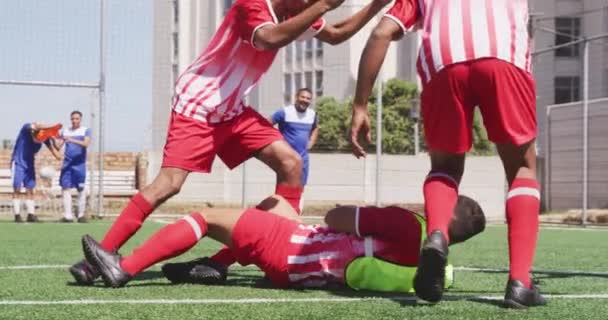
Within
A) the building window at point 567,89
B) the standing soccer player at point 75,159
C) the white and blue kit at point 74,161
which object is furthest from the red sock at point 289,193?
the building window at point 567,89

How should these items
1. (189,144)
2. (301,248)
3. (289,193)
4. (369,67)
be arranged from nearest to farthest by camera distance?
(369,67), (301,248), (189,144), (289,193)

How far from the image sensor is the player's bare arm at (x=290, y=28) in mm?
4715

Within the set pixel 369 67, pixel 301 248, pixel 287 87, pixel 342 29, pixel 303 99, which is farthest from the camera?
pixel 287 87

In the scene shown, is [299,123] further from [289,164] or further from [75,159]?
[289,164]

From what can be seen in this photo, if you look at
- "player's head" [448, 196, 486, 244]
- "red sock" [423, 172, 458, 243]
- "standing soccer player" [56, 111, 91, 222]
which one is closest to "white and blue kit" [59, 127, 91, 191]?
"standing soccer player" [56, 111, 91, 222]

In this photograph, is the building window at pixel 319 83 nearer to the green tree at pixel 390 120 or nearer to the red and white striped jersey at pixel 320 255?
the green tree at pixel 390 120

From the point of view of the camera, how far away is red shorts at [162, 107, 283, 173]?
5270 millimetres

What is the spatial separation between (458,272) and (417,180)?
2281 centimetres

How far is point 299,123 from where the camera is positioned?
13062mm

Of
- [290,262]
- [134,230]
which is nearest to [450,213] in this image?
[290,262]

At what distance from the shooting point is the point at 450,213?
13.4ft

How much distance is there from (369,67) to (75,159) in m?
13.4

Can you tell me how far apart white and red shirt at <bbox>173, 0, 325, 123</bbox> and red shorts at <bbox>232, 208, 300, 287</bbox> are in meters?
0.88

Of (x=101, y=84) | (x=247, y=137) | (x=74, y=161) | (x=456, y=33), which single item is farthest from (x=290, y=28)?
(x=74, y=161)
